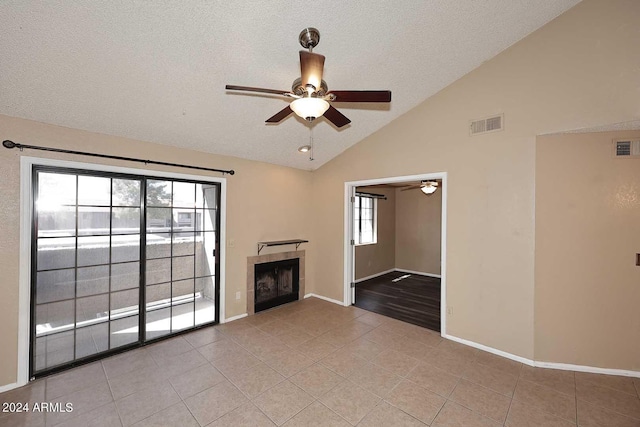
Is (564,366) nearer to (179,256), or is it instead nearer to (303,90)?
(303,90)

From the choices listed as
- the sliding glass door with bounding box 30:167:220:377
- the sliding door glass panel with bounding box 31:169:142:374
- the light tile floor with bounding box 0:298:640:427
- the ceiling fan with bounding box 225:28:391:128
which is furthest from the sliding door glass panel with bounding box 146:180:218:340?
the ceiling fan with bounding box 225:28:391:128

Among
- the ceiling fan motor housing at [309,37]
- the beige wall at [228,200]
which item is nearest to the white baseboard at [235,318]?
the beige wall at [228,200]

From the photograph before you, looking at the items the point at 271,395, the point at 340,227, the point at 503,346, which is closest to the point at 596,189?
the point at 503,346

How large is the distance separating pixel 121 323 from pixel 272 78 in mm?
3480

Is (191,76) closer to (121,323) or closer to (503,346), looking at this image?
(121,323)

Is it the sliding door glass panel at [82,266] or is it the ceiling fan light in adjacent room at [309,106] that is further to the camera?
the sliding door glass panel at [82,266]

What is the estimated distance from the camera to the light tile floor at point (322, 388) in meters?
2.14

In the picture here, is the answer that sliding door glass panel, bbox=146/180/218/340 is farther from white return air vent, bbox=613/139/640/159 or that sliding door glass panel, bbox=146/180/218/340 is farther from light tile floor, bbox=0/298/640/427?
white return air vent, bbox=613/139/640/159

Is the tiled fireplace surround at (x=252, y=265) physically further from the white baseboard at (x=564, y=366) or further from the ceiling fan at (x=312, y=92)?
the white baseboard at (x=564, y=366)

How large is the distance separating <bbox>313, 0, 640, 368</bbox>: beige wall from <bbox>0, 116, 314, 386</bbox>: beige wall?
211 centimetres

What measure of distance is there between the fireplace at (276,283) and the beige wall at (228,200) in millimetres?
264

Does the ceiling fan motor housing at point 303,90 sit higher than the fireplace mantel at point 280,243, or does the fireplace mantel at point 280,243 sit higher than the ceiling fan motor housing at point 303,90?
the ceiling fan motor housing at point 303,90

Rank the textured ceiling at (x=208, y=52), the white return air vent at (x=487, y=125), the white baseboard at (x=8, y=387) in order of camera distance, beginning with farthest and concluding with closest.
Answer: the white return air vent at (x=487, y=125), the white baseboard at (x=8, y=387), the textured ceiling at (x=208, y=52)

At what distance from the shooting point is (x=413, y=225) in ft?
24.4
